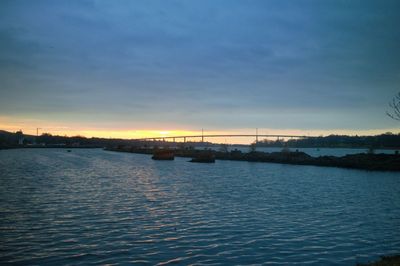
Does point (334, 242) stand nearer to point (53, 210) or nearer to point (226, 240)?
point (226, 240)

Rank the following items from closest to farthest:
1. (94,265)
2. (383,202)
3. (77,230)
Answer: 1. (94,265)
2. (77,230)
3. (383,202)

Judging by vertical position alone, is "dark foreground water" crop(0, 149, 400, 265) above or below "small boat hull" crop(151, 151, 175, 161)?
below

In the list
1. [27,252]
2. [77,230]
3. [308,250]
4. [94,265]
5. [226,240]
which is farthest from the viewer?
[77,230]

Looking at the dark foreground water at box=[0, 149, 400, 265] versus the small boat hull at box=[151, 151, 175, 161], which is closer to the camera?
the dark foreground water at box=[0, 149, 400, 265]

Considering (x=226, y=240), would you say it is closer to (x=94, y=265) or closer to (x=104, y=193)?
(x=94, y=265)

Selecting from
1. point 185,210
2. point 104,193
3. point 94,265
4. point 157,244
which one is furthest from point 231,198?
point 94,265

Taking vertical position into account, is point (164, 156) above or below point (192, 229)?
above

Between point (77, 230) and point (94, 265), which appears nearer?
point (94, 265)

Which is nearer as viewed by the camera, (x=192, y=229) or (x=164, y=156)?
(x=192, y=229)

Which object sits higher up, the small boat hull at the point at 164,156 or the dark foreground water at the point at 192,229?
the small boat hull at the point at 164,156

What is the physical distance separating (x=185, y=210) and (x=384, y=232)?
38.9 ft

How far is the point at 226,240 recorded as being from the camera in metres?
16.3

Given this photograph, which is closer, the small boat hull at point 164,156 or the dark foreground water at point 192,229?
the dark foreground water at point 192,229

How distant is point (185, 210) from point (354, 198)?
17.2m
